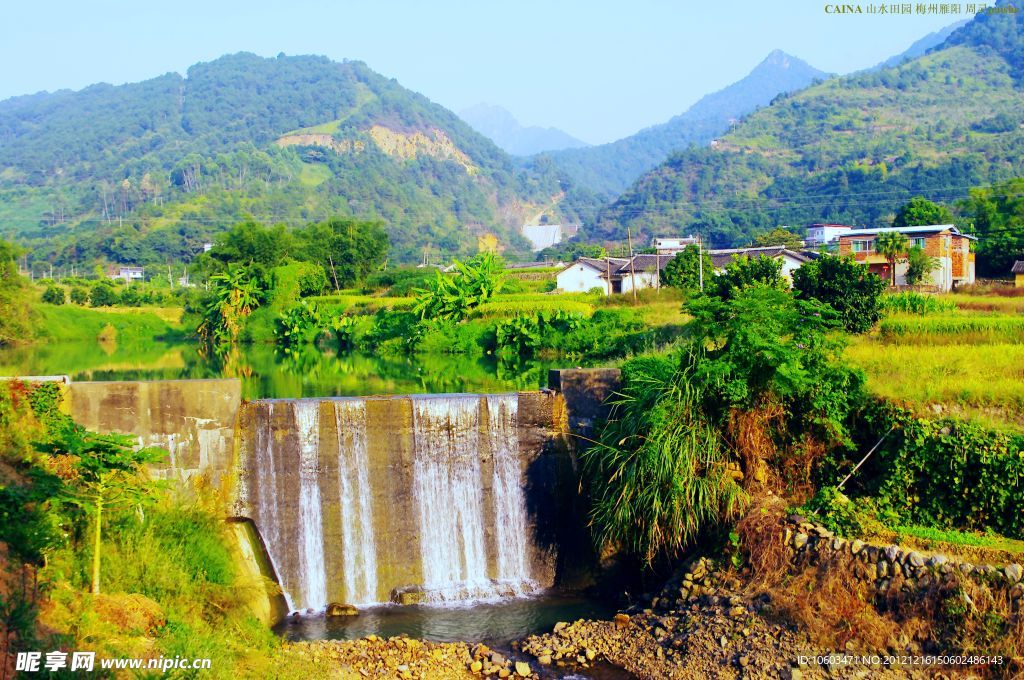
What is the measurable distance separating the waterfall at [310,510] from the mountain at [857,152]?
73740mm

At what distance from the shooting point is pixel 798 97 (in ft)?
457

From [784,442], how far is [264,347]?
102ft

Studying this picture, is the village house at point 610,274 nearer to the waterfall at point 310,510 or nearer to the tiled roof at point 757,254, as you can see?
the tiled roof at point 757,254

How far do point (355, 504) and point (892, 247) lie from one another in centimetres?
2729

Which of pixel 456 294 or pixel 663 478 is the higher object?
pixel 456 294

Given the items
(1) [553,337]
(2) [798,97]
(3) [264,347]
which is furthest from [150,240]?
(2) [798,97]

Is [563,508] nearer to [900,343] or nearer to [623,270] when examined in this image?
[900,343]

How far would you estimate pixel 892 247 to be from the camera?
33.6 meters

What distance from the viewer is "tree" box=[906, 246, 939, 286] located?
32.7m

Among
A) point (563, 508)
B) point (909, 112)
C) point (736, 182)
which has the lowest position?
point (563, 508)

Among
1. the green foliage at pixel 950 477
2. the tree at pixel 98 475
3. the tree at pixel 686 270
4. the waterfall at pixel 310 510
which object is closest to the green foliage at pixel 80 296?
the tree at pixel 686 270

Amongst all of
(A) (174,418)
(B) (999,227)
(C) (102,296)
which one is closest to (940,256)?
→ (B) (999,227)

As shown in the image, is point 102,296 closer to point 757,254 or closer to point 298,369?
point 298,369

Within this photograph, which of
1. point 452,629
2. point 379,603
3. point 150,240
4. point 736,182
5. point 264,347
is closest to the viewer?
point 452,629
